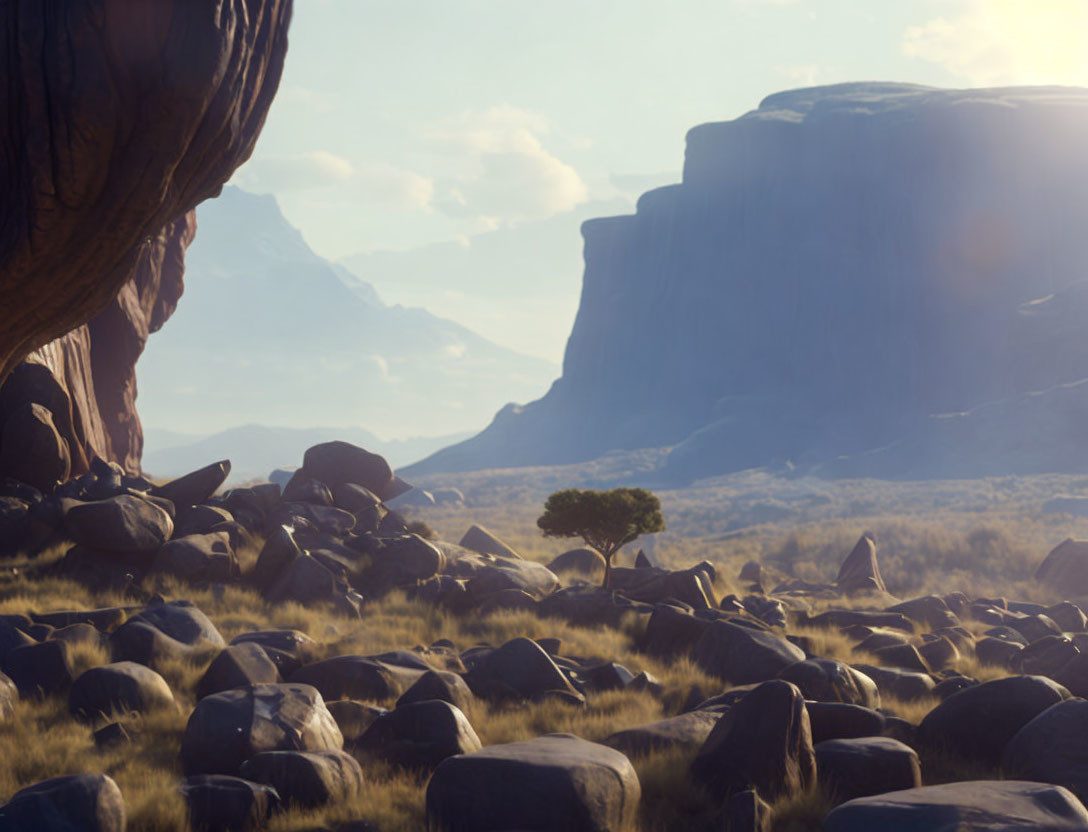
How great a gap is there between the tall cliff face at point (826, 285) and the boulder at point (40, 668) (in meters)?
93.1

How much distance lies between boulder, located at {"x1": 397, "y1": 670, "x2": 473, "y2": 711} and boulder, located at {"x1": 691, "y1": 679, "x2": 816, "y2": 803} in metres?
3.03

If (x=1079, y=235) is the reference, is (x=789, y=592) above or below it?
below

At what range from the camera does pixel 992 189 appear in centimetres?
12212

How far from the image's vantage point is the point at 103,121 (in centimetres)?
849

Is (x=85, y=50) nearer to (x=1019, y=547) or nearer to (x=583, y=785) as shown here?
(x=583, y=785)

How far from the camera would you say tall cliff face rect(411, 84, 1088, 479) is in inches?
4395

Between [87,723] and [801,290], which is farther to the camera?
[801,290]

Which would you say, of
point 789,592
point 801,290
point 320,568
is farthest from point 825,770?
point 801,290

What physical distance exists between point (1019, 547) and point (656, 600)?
2854 cm

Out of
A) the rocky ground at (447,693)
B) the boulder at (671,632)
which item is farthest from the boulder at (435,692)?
the boulder at (671,632)

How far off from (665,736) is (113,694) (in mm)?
6265

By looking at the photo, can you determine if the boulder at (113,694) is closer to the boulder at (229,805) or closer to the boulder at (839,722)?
the boulder at (229,805)

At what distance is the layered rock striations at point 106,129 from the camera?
833cm

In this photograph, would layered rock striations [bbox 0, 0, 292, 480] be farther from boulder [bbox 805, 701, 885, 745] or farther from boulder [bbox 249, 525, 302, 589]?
boulder [bbox 805, 701, 885, 745]
